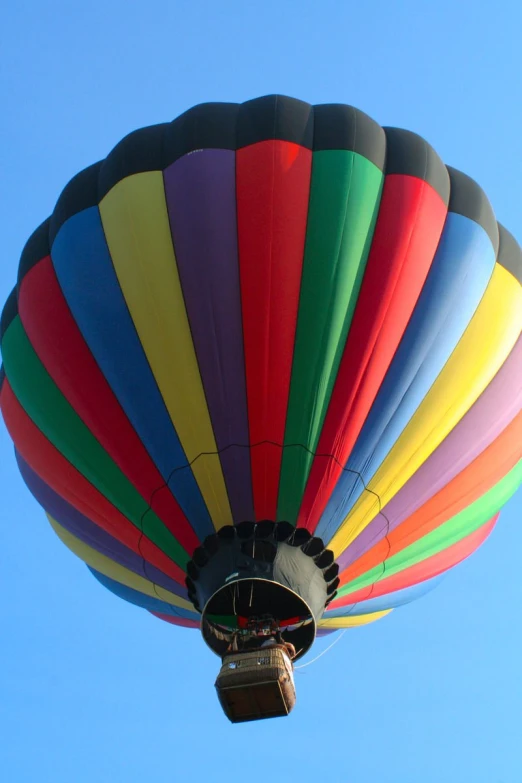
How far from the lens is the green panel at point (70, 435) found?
32.6 ft


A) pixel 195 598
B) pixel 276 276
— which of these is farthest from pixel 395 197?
pixel 195 598

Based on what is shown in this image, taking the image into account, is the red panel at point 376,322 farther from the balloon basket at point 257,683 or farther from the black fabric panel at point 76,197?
the black fabric panel at point 76,197

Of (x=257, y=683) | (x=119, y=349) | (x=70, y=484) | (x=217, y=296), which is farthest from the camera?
(x=70, y=484)

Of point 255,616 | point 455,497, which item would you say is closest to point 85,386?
point 255,616

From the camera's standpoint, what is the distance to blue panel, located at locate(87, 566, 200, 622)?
11.2m

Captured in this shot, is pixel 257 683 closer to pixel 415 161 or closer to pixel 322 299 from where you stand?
pixel 322 299

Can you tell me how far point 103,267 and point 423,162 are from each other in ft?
8.46

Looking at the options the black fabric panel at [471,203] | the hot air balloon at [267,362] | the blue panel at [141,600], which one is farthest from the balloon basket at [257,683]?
the black fabric panel at [471,203]

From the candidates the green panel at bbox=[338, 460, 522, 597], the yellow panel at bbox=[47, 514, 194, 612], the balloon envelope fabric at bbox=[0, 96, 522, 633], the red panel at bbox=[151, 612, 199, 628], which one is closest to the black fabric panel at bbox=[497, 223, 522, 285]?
the balloon envelope fabric at bbox=[0, 96, 522, 633]

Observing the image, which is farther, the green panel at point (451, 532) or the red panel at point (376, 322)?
the green panel at point (451, 532)

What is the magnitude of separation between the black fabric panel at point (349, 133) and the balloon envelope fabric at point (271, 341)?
0.06 feet

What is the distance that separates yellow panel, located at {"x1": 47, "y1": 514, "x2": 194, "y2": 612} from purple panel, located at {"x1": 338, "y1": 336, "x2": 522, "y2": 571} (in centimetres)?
164

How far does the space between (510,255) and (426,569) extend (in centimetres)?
266

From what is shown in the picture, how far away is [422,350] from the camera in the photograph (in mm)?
9914
